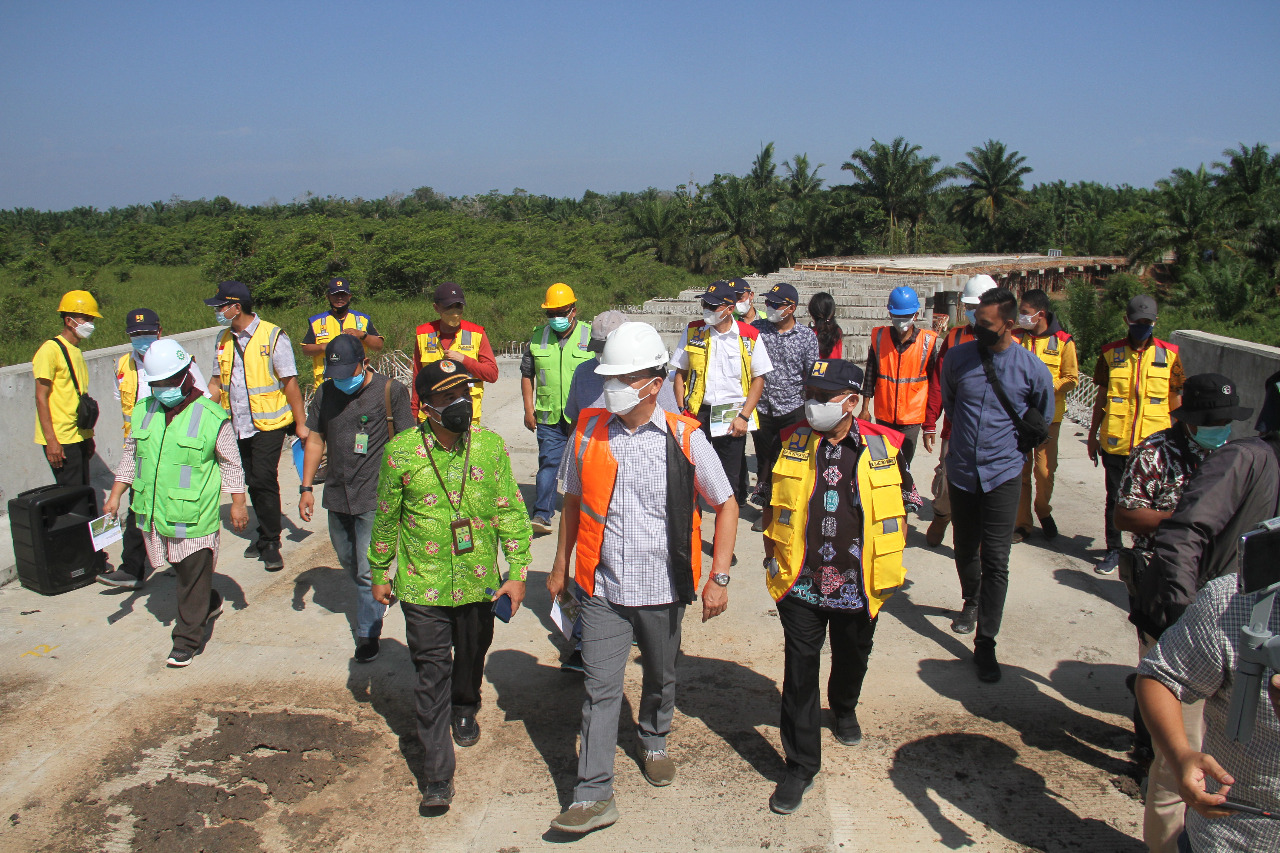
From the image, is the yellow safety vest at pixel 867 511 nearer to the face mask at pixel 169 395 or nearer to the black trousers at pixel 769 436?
the black trousers at pixel 769 436

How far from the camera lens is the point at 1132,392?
5770 mm

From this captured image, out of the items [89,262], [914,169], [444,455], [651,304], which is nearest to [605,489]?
[444,455]

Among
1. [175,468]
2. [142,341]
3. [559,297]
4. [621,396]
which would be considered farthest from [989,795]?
[142,341]

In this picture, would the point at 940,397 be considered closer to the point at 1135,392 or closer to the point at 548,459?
the point at 1135,392

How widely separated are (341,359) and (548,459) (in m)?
2.44

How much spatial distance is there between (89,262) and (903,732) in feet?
114

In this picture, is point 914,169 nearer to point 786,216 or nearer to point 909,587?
point 786,216

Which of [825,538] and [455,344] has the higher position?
[455,344]

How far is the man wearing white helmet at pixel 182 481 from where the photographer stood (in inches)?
187

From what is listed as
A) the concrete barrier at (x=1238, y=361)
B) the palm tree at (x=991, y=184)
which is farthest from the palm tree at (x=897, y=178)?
the concrete barrier at (x=1238, y=361)

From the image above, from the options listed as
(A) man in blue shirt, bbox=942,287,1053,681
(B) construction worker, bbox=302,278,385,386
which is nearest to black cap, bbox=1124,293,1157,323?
(A) man in blue shirt, bbox=942,287,1053,681

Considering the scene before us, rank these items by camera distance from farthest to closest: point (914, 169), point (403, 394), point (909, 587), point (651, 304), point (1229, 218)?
point (914, 169) < point (1229, 218) < point (651, 304) < point (909, 587) < point (403, 394)

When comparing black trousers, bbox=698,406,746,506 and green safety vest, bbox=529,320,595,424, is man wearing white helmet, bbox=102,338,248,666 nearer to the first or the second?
green safety vest, bbox=529,320,595,424

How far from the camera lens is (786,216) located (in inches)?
1913
